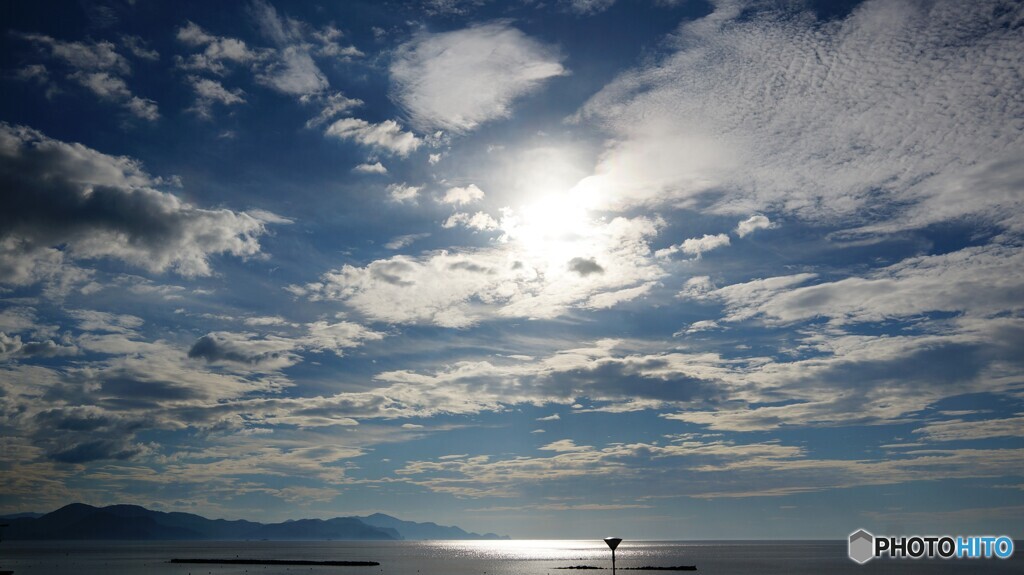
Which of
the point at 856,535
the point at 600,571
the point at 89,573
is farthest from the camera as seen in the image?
the point at 600,571

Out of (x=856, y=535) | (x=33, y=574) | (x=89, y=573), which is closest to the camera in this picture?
(x=856, y=535)

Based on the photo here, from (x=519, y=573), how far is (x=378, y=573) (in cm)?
3913

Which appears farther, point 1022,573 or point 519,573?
point 519,573

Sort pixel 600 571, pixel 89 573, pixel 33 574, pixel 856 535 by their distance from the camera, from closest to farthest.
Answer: pixel 856 535 < pixel 33 574 < pixel 89 573 < pixel 600 571

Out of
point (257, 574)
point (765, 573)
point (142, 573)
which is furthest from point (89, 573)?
point (765, 573)

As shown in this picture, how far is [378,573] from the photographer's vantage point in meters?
191

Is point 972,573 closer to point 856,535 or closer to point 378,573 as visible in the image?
point 856,535

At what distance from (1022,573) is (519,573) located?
12120 centimetres

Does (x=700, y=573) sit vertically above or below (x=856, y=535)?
below

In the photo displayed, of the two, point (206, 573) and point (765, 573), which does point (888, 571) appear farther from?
point (206, 573)

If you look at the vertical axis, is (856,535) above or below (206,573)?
above

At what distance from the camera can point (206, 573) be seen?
592 feet

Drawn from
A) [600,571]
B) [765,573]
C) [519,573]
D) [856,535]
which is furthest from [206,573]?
[856,535]

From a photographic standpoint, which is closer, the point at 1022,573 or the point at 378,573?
the point at 1022,573
